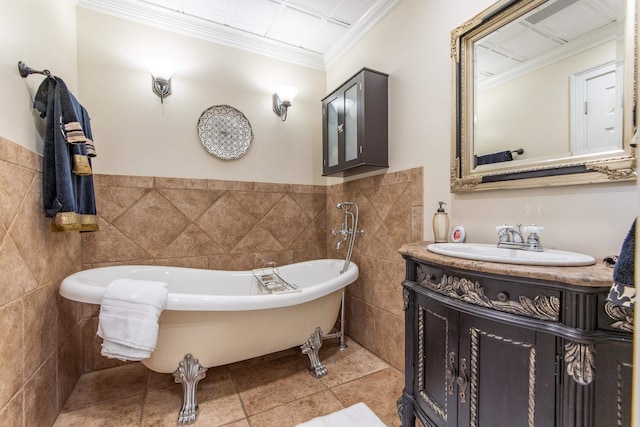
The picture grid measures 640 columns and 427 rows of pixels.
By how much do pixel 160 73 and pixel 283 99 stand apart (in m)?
0.96

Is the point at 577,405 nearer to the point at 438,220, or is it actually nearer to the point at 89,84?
the point at 438,220

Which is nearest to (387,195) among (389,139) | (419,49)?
(389,139)

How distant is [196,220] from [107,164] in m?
0.72

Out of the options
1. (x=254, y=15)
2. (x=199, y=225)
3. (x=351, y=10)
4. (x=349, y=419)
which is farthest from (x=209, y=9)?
(x=349, y=419)

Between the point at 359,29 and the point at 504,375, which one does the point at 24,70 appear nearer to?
the point at 359,29

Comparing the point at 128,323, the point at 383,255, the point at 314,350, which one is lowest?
the point at 314,350

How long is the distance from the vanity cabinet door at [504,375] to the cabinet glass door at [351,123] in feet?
4.66

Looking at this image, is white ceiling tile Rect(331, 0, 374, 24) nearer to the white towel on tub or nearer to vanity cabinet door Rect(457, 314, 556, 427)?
vanity cabinet door Rect(457, 314, 556, 427)

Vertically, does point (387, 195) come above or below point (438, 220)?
above

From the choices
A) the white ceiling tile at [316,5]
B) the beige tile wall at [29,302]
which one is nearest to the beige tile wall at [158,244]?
the beige tile wall at [29,302]

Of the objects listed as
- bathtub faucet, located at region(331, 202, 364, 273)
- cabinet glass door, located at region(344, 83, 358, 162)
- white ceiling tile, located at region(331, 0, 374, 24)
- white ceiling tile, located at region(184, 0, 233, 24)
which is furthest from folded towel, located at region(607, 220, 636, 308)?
white ceiling tile, located at region(184, 0, 233, 24)

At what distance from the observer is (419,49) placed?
1.77 m

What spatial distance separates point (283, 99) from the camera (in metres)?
2.46

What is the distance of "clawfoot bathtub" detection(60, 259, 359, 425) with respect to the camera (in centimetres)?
139
